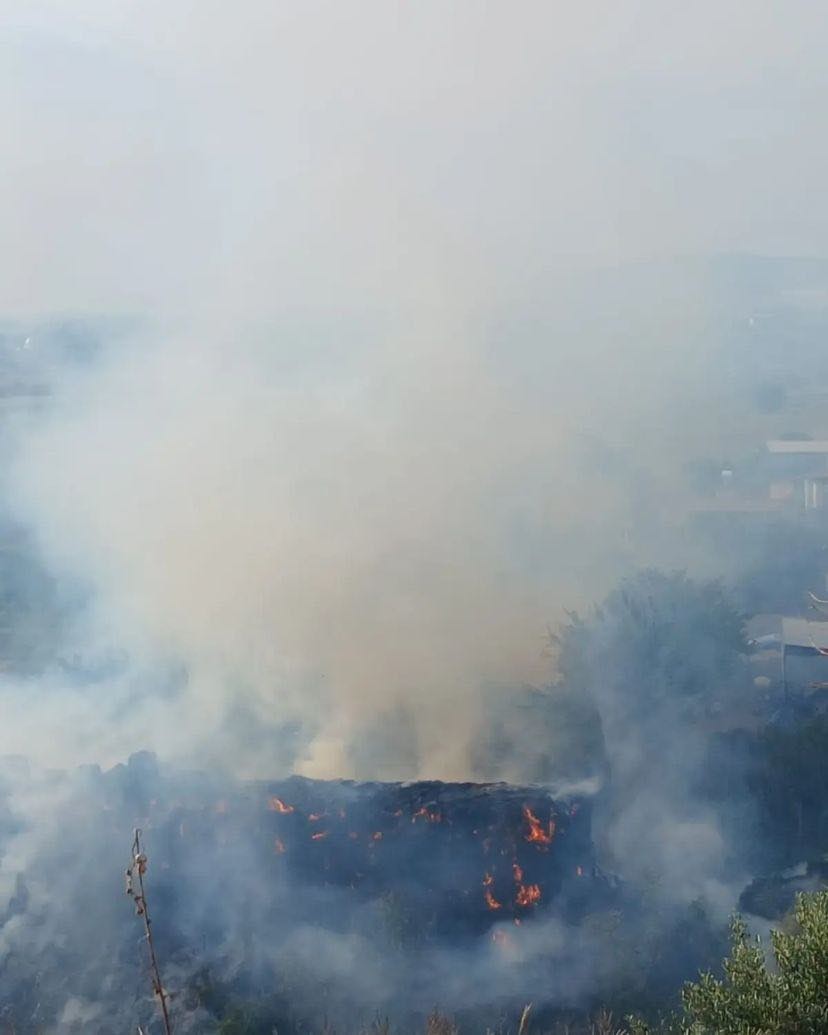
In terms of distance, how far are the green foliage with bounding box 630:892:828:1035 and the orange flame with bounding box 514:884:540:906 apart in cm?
566

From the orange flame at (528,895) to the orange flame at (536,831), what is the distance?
58 cm

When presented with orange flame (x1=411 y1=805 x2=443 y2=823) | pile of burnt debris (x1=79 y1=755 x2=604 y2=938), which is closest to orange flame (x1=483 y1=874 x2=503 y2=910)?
pile of burnt debris (x1=79 y1=755 x2=604 y2=938)

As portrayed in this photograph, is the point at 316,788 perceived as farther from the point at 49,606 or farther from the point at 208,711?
the point at 49,606

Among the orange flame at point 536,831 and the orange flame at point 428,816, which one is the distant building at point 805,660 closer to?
the orange flame at point 536,831

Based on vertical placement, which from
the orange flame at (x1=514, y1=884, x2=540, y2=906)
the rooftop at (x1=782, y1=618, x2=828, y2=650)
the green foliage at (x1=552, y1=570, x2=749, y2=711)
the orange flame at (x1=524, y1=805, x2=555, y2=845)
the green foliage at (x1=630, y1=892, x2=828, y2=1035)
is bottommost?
the rooftop at (x1=782, y1=618, x2=828, y2=650)

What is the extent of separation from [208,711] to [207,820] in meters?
4.56

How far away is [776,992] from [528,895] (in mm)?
6565

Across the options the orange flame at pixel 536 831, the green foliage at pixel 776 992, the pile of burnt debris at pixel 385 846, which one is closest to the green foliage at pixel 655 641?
the orange flame at pixel 536 831

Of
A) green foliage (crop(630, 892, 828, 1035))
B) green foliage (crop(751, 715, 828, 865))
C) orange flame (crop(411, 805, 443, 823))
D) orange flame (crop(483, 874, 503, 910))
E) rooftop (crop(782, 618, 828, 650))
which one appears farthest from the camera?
rooftop (crop(782, 618, 828, 650))

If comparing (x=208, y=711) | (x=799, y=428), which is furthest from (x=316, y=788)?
(x=799, y=428)

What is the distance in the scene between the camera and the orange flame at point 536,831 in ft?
50.6

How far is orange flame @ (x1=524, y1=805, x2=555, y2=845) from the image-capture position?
608 inches

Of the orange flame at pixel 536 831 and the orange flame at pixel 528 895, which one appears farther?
the orange flame at pixel 536 831

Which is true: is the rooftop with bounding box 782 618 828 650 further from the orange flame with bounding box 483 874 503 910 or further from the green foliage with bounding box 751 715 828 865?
the orange flame with bounding box 483 874 503 910
